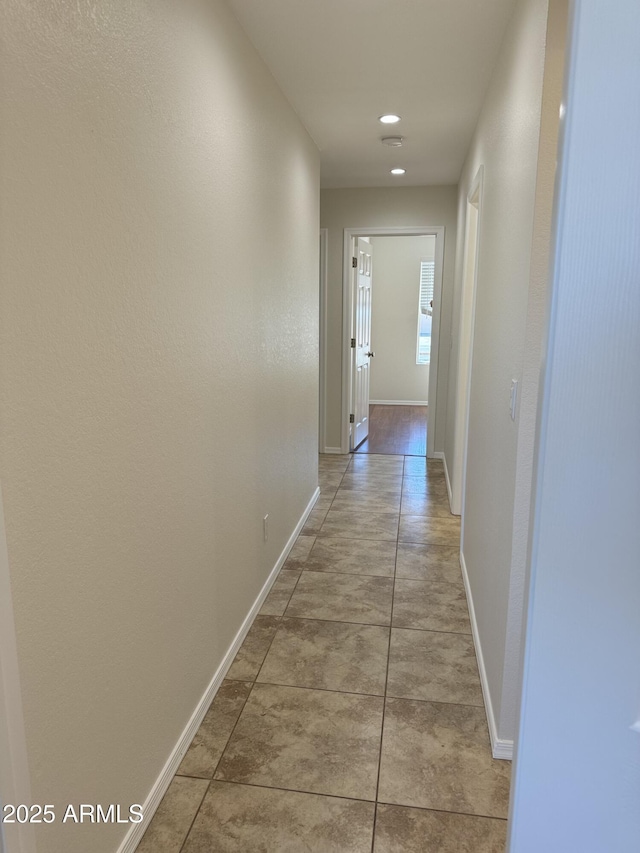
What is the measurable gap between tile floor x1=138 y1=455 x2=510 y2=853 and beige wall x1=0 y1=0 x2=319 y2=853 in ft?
0.56

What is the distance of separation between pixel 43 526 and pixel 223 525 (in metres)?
1.15

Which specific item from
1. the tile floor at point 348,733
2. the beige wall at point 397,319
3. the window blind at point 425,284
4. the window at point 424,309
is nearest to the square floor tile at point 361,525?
the tile floor at point 348,733

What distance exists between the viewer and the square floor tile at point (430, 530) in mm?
3801

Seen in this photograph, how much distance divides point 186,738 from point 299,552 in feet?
5.51

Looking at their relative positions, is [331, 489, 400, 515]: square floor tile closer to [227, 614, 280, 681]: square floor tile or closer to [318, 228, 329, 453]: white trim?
[318, 228, 329, 453]: white trim

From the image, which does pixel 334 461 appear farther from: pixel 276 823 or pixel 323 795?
pixel 276 823

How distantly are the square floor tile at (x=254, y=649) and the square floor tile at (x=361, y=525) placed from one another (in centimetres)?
114

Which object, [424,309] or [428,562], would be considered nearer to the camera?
[428,562]

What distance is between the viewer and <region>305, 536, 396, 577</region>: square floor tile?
3.36m

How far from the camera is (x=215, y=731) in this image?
2.05 meters

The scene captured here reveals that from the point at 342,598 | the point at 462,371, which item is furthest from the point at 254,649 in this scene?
the point at 462,371

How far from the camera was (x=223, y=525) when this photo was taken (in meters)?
2.29

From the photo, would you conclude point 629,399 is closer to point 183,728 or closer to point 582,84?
point 582,84

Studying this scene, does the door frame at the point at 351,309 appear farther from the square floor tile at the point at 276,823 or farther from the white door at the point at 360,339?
the square floor tile at the point at 276,823
